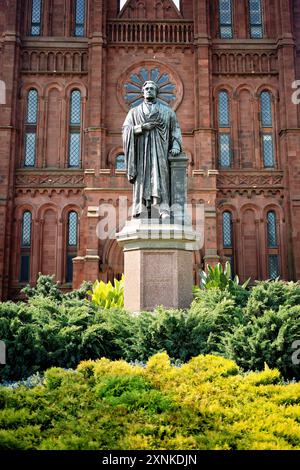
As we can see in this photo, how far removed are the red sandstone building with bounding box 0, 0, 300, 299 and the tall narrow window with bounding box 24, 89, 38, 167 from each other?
58 mm

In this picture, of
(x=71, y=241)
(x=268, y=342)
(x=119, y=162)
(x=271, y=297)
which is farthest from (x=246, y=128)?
(x=268, y=342)

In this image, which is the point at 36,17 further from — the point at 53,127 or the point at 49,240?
the point at 49,240

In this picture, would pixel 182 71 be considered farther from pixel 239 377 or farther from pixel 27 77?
pixel 239 377

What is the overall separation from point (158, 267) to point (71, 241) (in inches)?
776

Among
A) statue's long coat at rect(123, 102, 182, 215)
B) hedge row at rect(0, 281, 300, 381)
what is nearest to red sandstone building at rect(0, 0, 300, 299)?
statue's long coat at rect(123, 102, 182, 215)

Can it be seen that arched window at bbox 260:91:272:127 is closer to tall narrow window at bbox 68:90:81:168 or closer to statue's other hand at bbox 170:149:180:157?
tall narrow window at bbox 68:90:81:168

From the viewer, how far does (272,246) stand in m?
27.4

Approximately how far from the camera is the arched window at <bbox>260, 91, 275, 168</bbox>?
2845 centimetres

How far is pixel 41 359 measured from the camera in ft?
22.0

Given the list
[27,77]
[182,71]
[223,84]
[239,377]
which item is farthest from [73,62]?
[239,377]

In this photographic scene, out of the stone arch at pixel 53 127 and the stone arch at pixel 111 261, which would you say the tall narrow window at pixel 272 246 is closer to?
the stone arch at pixel 111 261

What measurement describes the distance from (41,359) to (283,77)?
25.3 metres

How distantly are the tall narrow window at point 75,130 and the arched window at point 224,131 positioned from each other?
320 inches

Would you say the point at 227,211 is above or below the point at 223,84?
below
